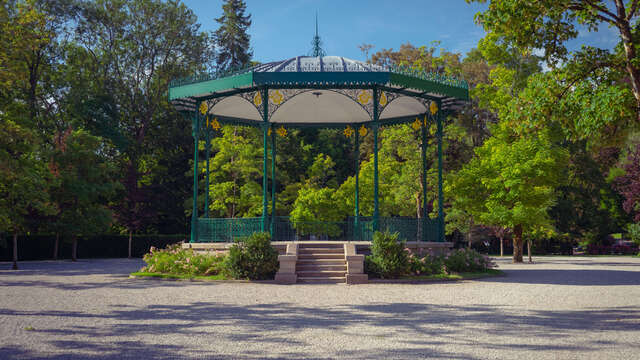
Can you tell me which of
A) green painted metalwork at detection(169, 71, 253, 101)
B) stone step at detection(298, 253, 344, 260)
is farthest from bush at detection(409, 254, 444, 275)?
green painted metalwork at detection(169, 71, 253, 101)

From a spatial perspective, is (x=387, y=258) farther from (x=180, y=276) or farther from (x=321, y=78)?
(x=180, y=276)

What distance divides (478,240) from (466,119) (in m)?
12.0

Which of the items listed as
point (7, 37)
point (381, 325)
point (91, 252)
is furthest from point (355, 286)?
point (91, 252)

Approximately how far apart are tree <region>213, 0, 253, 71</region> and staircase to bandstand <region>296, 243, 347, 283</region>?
41.7 meters

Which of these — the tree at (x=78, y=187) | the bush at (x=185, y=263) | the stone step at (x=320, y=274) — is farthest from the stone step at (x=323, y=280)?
the tree at (x=78, y=187)

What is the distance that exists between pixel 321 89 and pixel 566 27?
8.35 m

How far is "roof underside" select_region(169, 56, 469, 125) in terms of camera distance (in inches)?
675

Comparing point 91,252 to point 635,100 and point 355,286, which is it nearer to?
point 355,286

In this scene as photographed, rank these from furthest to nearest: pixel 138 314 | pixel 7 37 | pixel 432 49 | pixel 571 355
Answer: pixel 432 49 < pixel 7 37 < pixel 138 314 < pixel 571 355

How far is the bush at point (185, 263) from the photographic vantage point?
1673 cm

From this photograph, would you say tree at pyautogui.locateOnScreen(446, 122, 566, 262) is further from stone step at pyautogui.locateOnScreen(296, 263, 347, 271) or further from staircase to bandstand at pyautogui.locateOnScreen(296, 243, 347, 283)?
stone step at pyautogui.locateOnScreen(296, 263, 347, 271)

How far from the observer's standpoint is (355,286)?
14.7 m

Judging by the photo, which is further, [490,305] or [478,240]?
[478,240]

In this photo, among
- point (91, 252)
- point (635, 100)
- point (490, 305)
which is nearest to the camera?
point (490, 305)
